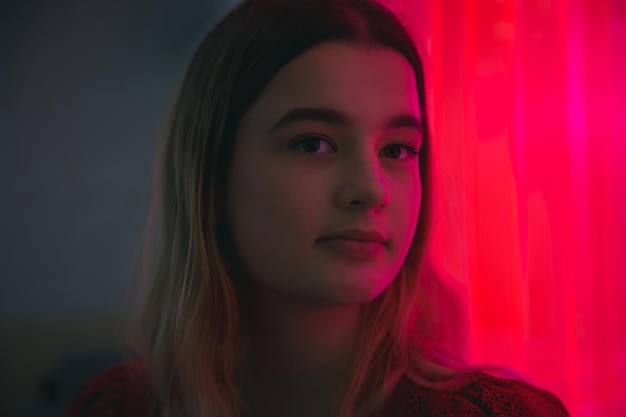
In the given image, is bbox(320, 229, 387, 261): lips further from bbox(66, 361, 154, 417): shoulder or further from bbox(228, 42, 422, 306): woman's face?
bbox(66, 361, 154, 417): shoulder

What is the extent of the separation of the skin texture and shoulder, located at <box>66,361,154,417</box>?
1.09 feet

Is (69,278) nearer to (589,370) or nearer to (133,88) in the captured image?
(133,88)

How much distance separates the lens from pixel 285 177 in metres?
0.77

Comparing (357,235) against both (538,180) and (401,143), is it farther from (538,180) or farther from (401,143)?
(538,180)

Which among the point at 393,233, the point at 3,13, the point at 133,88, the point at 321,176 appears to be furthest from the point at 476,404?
the point at 3,13

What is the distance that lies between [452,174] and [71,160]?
29.9 inches

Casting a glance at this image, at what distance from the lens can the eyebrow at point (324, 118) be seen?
29.8 inches

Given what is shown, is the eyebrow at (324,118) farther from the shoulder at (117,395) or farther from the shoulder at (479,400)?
the shoulder at (117,395)

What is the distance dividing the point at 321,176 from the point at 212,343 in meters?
0.37

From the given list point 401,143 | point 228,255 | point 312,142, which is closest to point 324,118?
point 312,142

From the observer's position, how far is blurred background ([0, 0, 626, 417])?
96 centimetres

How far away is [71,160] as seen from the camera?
1.04 m

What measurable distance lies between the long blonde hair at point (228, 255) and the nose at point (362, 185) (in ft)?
0.64

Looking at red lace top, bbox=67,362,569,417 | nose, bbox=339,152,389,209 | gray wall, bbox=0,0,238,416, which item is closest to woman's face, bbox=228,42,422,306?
nose, bbox=339,152,389,209
